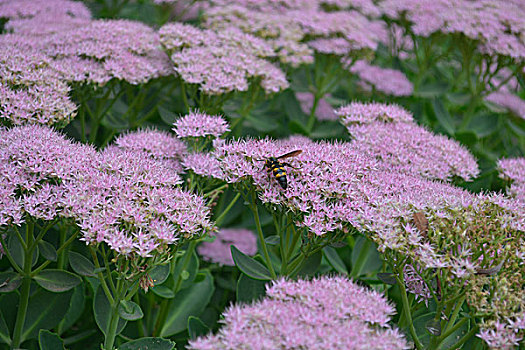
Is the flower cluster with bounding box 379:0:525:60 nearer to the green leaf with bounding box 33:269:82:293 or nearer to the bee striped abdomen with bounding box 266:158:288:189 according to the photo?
the bee striped abdomen with bounding box 266:158:288:189

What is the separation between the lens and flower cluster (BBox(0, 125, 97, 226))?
2.13 m

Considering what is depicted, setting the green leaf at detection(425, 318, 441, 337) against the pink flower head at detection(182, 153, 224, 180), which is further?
the pink flower head at detection(182, 153, 224, 180)

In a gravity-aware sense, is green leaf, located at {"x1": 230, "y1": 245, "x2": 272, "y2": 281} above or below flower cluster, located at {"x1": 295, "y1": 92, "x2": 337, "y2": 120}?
below

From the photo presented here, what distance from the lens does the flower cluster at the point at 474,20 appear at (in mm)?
4004

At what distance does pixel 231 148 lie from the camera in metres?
2.56

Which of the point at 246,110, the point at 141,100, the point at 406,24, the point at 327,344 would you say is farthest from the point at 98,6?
the point at 327,344

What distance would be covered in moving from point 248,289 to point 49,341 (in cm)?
99

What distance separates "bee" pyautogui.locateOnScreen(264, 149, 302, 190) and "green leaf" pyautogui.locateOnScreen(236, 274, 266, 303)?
612 millimetres

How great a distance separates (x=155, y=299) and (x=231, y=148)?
110 cm

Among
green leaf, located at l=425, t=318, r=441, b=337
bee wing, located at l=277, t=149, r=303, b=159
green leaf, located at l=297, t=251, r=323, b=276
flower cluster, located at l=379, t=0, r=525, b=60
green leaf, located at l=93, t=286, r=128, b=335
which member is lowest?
green leaf, located at l=93, t=286, r=128, b=335

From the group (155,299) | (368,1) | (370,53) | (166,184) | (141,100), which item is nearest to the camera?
(166,184)

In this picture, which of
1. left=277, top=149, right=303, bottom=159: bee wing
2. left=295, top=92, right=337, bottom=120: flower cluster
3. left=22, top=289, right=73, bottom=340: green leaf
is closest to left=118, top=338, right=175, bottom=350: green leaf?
left=22, top=289, right=73, bottom=340: green leaf

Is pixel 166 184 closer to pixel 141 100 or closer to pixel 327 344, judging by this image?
pixel 327 344

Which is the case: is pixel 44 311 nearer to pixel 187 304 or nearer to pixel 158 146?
pixel 187 304
